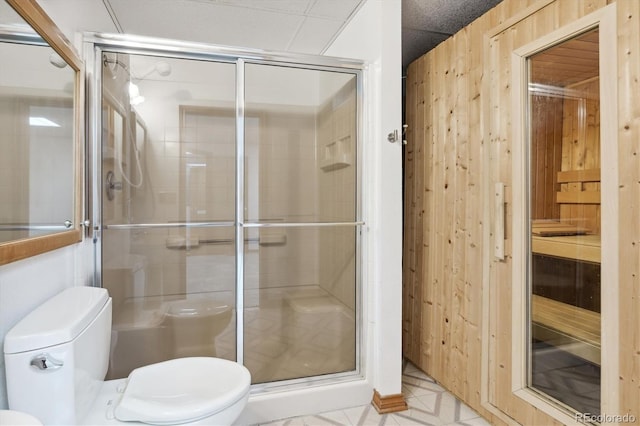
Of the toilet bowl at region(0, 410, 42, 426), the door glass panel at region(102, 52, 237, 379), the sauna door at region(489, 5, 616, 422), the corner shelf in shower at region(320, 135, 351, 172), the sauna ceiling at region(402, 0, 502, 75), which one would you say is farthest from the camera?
the sauna ceiling at region(402, 0, 502, 75)

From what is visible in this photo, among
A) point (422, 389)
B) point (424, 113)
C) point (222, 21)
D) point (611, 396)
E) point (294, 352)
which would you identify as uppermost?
point (222, 21)

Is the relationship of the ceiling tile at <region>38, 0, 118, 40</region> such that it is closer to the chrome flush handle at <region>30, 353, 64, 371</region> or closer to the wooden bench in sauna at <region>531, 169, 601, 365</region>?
the chrome flush handle at <region>30, 353, 64, 371</region>

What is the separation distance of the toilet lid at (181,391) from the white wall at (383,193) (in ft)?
2.85

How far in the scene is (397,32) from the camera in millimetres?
2014

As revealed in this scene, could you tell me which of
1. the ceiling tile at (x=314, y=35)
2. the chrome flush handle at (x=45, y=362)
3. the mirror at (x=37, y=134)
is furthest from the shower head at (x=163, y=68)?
the chrome flush handle at (x=45, y=362)


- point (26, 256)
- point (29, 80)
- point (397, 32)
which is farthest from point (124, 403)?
point (397, 32)

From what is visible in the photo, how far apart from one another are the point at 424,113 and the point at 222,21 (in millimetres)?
1467

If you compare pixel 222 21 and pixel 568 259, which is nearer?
pixel 568 259

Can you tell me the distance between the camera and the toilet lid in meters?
1.24

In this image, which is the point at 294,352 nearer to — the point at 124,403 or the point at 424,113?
the point at 124,403

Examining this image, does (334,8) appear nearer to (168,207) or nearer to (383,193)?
(383,193)

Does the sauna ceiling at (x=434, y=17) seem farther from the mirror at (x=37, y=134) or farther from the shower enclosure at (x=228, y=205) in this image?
the mirror at (x=37, y=134)
